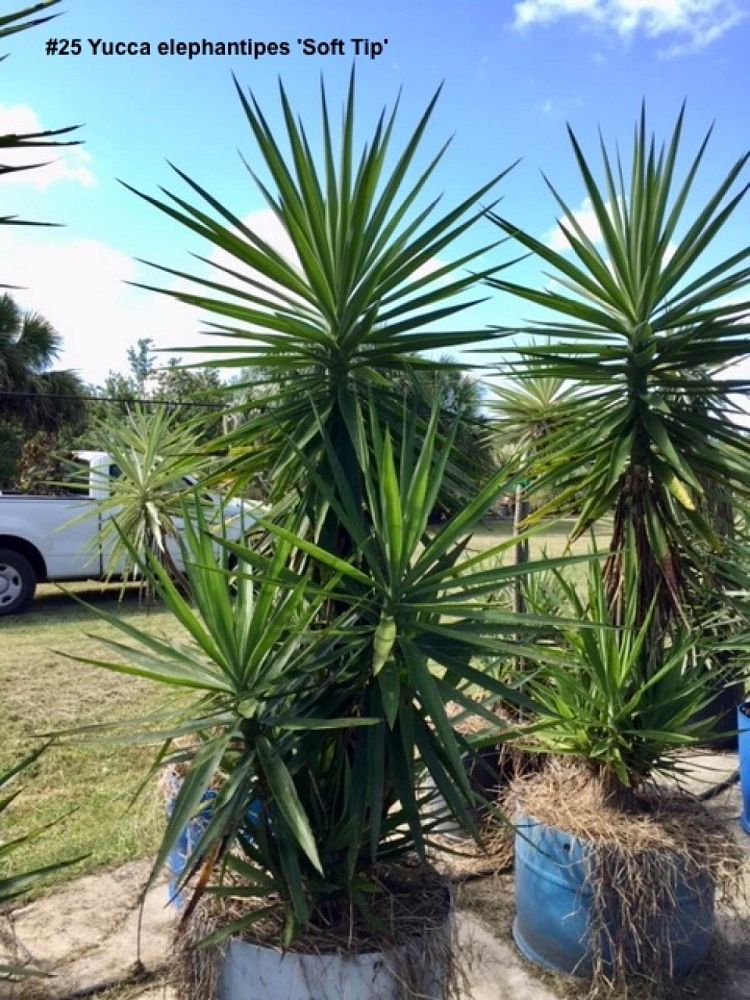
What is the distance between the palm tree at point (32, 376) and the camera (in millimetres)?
14422

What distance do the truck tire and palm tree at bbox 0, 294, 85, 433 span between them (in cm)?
541

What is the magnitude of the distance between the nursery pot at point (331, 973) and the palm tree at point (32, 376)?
13.5m

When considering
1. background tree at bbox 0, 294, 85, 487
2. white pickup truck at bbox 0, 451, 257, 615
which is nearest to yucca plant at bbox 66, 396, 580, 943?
white pickup truck at bbox 0, 451, 257, 615

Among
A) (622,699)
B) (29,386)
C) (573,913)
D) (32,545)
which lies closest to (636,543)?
(622,699)

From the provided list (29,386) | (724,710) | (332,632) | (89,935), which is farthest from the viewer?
(29,386)

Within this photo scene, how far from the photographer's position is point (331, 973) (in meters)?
2.11

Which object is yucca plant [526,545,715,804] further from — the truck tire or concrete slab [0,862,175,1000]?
the truck tire

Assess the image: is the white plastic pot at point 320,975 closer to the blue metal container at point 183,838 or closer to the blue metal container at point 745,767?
the blue metal container at point 183,838

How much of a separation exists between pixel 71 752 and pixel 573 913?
3604mm

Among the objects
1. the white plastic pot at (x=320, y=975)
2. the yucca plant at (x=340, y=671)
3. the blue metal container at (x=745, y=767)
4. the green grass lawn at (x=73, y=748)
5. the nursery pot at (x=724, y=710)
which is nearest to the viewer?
the yucca plant at (x=340, y=671)

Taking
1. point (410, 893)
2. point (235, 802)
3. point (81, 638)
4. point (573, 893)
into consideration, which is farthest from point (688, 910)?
point (81, 638)

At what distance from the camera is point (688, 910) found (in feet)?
9.73

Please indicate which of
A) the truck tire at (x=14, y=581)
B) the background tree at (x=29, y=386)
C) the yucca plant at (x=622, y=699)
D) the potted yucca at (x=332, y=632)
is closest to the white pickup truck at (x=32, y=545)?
the truck tire at (x=14, y=581)

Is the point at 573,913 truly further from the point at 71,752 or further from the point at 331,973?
the point at 71,752
